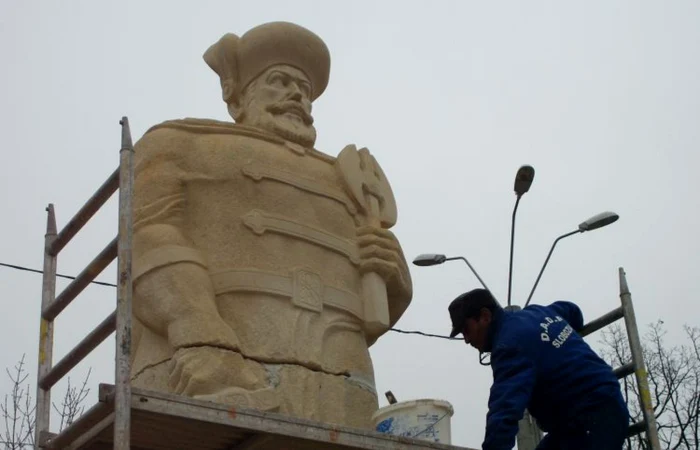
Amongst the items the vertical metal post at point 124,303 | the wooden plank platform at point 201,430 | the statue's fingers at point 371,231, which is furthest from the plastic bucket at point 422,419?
the vertical metal post at point 124,303

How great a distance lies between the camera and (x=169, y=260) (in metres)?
6.90

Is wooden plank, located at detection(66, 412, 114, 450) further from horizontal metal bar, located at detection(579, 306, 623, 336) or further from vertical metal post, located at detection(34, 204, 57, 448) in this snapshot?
horizontal metal bar, located at detection(579, 306, 623, 336)

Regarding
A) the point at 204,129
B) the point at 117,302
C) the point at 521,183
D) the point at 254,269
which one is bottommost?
the point at 117,302

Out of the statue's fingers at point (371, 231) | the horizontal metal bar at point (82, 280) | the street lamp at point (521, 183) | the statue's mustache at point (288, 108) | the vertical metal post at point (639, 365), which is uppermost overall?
the street lamp at point (521, 183)

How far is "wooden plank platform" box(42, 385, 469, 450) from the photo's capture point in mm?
4520

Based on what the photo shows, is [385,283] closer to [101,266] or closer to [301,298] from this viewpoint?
[301,298]

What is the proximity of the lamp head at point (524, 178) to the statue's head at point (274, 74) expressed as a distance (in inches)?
146

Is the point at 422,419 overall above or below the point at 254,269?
below

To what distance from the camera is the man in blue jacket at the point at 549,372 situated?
462 cm

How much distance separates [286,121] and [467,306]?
362cm

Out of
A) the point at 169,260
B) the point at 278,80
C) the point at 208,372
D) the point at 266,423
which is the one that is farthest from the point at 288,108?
the point at 266,423

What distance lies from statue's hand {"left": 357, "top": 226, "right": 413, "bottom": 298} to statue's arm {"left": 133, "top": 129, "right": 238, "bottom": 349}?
1.18 m

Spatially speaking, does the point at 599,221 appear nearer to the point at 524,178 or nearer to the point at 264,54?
the point at 524,178

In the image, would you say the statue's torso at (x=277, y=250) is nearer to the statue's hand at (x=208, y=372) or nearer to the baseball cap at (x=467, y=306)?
the statue's hand at (x=208, y=372)
